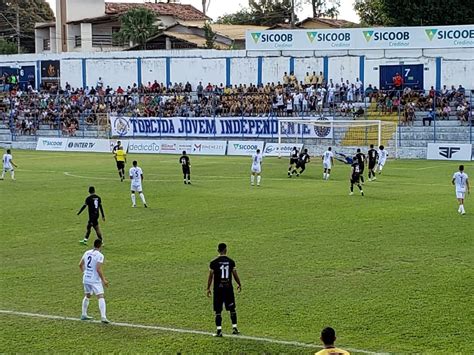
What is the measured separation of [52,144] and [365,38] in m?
25.8

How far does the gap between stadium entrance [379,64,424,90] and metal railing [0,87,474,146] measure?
2.92 meters

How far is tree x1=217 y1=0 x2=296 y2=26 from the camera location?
11212 centimetres

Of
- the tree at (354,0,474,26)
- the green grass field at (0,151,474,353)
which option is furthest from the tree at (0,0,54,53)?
the green grass field at (0,151,474,353)

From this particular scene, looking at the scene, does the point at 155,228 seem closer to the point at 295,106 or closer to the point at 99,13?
the point at 295,106

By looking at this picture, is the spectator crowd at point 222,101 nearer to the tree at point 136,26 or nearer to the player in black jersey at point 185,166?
the tree at point 136,26

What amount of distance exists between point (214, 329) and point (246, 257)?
19.4 feet

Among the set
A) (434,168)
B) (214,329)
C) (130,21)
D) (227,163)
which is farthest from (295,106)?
(214,329)

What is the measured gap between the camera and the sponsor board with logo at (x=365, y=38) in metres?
55.0

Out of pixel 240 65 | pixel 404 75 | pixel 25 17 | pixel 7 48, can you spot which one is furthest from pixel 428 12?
pixel 25 17

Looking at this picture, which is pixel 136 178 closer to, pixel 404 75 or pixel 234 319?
pixel 234 319

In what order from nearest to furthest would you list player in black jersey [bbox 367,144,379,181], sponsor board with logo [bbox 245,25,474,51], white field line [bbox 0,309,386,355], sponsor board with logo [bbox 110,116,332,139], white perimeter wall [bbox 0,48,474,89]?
1. white field line [bbox 0,309,386,355]
2. player in black jersey [bbox 367,144,379,181]
3. sponsor board with logo [bbox 110,116,332,139]
4. sponsor board with logo [bbox 245,25,474,51]
5. white perimeter wall [bbox 0,48,474,89]

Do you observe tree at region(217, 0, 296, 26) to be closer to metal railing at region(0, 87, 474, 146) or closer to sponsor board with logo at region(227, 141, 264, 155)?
metal railing at region(0, 87, 474, 146)

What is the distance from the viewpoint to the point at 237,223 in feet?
82.0

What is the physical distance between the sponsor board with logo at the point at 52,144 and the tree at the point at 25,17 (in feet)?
155
